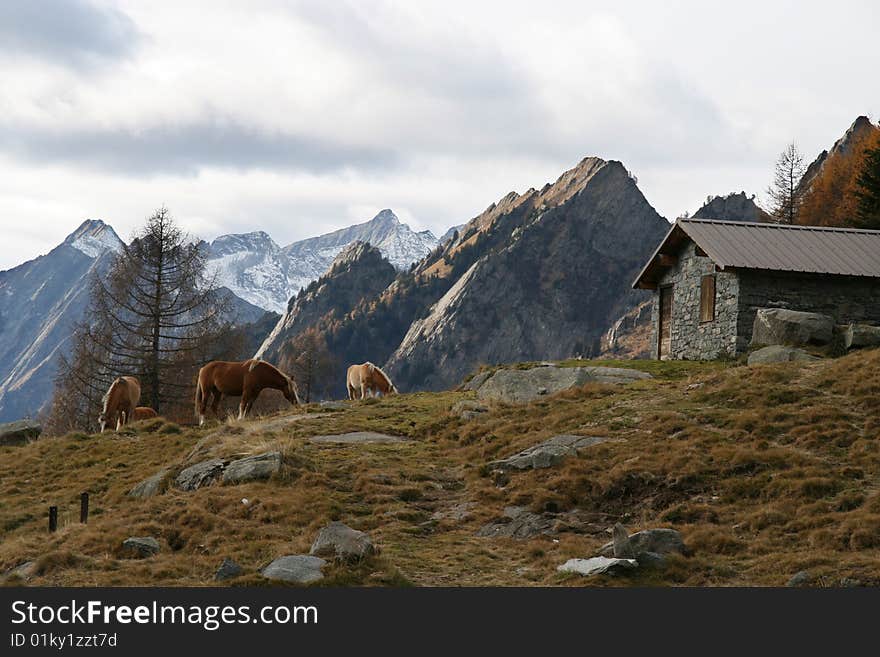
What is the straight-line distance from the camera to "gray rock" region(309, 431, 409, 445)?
73.5 ft

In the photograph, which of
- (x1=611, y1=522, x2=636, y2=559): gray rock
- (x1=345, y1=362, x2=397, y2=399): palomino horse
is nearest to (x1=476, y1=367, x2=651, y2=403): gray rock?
(x1=345, y1=362, x2=397, y2=399): palomino horse

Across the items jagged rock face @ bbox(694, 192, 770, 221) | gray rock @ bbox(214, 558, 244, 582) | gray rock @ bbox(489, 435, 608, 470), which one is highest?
jagged rock face @ bbox(694, 192, 770, 221)

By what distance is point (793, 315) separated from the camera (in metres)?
30.6

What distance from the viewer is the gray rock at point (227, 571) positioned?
41.8ft

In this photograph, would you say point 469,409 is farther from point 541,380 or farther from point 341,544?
point 341,544

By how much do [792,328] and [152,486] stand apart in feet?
70.1

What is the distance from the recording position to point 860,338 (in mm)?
29359

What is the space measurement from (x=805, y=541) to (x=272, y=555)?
8.41m

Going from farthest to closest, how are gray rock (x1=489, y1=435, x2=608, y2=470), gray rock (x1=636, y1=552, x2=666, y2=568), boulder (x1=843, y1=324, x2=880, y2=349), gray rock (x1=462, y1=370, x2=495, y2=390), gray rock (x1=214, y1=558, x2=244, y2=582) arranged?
1. gray rock (x1=462, y1=370, x2=495, y2=390)
2. boulder (x1=843, y1=324, x2=880, y2=349)
3. gray rock (x1=489, y1=435, x2=608, y2=470)
4. gray rock (x1=636, y1=552, x2=666, y2=568)
5. gray rock (x1=214, y1=558, x2=244, y2=582)

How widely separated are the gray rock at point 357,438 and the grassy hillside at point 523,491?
0.53m

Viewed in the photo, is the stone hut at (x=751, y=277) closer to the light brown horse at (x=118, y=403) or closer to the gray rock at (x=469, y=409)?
the gray rock at (x=469, y=409)

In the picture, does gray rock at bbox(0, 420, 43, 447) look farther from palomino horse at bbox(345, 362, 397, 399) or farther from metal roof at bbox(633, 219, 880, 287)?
metal roof at bbox(633, 219, 880, 287)

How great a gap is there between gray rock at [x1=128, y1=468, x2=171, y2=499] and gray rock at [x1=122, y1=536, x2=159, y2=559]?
4.59 metres

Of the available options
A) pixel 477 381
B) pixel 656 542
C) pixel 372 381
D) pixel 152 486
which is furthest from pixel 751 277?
pixel 152 486
